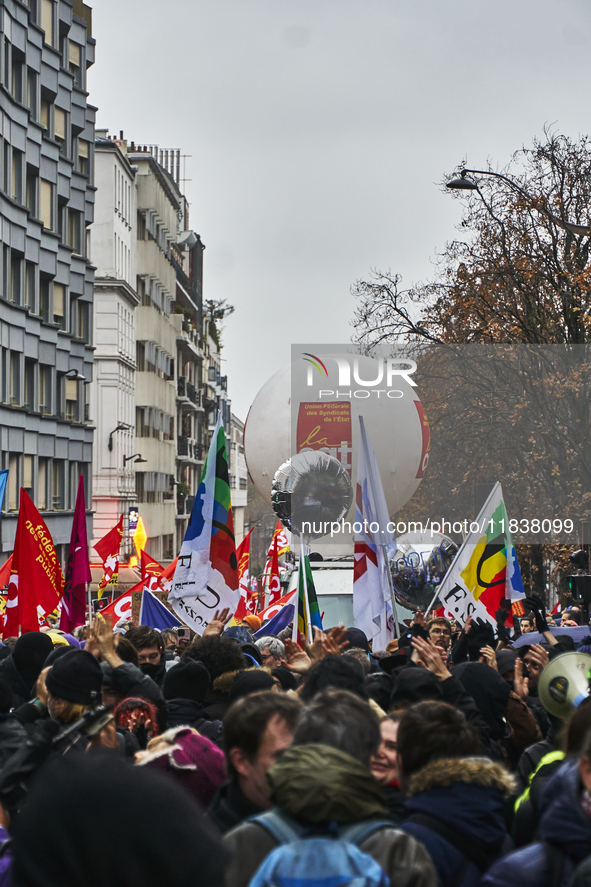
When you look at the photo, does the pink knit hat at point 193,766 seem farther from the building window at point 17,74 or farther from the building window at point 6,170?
the building window at point 17,74

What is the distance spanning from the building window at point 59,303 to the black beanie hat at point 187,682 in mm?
35281

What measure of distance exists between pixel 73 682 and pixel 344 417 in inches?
832

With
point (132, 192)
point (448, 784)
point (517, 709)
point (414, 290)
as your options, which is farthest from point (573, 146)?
point (132, 192)

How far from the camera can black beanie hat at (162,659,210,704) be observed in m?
5.77

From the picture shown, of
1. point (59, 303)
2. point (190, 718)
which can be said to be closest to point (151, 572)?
point (190, 718)

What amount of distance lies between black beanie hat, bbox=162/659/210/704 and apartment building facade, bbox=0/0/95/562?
27130mm

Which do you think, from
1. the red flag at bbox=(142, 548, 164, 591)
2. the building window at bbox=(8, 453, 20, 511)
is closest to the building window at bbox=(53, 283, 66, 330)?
the building window at bbox=(8, 453, 20, 511)

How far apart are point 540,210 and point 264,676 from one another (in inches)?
884

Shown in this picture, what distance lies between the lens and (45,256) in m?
38.6

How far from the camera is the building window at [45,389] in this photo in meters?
38.8

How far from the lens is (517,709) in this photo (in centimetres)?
555

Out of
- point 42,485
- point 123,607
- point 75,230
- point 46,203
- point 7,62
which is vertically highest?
point 7,62

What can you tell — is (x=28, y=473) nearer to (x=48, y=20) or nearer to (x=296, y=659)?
(x=48, y=20)


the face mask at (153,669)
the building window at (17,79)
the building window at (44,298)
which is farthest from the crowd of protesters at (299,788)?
the building window at (44,298)
